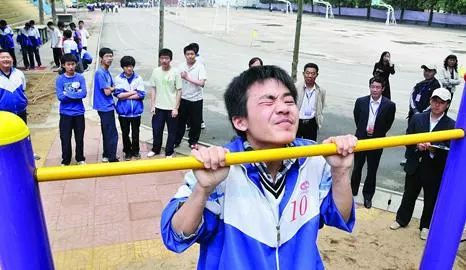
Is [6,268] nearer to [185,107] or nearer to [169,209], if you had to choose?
[169,209]

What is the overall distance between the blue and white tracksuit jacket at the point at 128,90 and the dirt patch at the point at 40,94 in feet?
10.1

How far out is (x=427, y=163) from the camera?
14.2 feet

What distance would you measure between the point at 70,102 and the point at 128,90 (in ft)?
2.57

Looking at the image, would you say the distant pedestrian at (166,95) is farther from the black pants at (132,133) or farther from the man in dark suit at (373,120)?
the man in dark suit at (373,120)

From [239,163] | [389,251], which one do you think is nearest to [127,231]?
[389,251]

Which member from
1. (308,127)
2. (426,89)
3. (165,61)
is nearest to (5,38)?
(165,61)

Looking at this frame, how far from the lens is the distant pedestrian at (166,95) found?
6.17m

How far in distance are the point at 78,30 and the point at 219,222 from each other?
1452cm

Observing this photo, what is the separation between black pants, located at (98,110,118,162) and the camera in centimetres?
594

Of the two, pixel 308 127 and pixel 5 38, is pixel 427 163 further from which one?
pixel 5 38

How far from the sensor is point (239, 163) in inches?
60.4

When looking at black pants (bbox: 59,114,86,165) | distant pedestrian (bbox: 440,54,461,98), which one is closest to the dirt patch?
black pants (bbox: 59,114,86,165)

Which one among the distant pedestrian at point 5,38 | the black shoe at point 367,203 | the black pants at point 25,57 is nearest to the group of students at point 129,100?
the black shoe at point 367,203

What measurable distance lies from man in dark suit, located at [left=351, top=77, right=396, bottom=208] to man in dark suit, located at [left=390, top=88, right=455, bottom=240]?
0.51 meters
